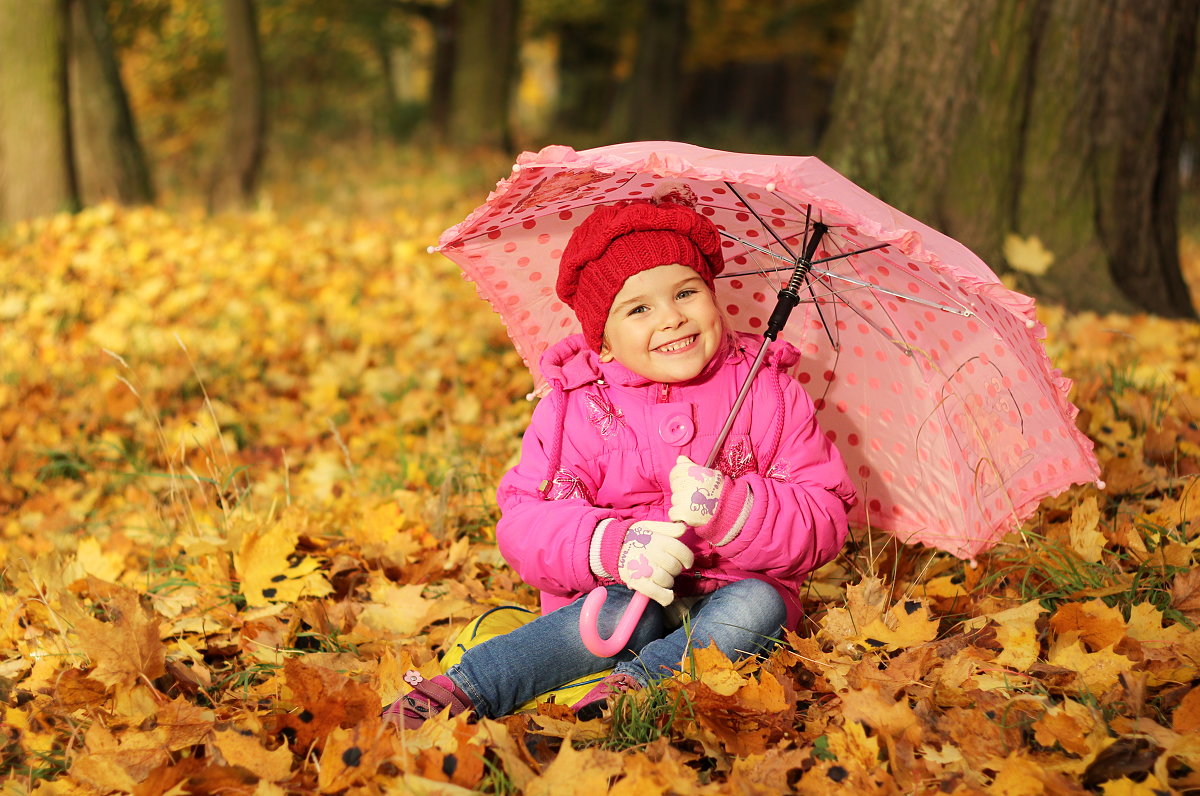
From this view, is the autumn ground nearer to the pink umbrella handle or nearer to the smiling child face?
the pink umbrella handle

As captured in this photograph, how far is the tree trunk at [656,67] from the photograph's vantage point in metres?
17.0

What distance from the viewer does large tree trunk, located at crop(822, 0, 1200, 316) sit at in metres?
4.62

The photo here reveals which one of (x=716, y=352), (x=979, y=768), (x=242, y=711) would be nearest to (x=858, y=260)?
(x=716, y=352)

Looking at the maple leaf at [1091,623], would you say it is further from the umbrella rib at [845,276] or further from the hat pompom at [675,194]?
the hat pompom at [675,194]

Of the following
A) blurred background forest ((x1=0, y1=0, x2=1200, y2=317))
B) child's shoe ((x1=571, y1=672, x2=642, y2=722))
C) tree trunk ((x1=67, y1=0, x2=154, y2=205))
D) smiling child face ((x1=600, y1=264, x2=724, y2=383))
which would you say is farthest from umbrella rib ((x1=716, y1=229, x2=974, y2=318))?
tree trunk ((x1=67, y1=0, x2=154, y2=205))

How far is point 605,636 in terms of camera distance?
7.58ft

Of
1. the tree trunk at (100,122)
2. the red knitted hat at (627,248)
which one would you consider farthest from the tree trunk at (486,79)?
the red knitted hat at (627,248)

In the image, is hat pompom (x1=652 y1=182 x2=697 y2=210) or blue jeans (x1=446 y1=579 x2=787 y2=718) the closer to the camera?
blue jeans (x1=446 y1=579 x2=787 y2=718)

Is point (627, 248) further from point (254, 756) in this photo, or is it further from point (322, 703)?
point (254, 756)

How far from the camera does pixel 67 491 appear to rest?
4.05 m

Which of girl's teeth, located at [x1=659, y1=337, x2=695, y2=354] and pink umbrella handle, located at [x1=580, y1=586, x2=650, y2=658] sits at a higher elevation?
girl's teeth, located at [x1=659, y1=337, x2=695, y2=354]

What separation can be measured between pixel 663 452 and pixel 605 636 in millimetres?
443

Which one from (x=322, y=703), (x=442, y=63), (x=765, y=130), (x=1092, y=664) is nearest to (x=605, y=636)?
(x=322, y=703)

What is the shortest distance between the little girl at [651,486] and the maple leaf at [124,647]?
60 cm
